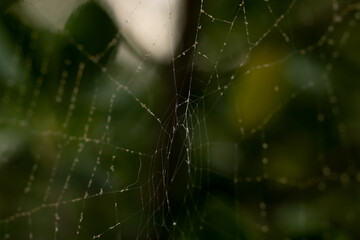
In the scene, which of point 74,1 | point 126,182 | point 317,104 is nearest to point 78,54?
point 74,1

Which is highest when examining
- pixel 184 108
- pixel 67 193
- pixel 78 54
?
pixel 78 54

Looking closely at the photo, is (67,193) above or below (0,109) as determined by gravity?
below

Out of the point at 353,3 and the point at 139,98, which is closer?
the point at 353,3

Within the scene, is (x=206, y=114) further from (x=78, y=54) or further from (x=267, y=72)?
(x=78, y=54)

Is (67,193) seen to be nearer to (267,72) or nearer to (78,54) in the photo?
(78,54)

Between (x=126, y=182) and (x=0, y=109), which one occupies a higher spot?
(x=0, y=109)

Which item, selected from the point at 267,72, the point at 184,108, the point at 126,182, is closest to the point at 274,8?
the point at 267,72
